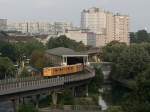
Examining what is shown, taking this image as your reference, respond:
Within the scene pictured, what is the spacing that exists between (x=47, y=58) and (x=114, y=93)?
19.2 m

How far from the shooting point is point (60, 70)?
6384 centimetres

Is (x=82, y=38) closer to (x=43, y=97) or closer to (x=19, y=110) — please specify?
(x=43, y=97)

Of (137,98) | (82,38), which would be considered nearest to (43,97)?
(137,98)

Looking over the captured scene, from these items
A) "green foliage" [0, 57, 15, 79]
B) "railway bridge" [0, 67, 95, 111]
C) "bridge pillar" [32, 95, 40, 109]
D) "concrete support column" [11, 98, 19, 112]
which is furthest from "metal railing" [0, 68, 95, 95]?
"green foliage" [0, 57, 15, 79]

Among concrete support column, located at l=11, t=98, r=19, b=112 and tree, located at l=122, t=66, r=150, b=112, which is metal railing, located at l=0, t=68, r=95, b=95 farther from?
tree, located at l=122, t=66, r=150, b=112

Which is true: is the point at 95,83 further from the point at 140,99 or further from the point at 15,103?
the point at 140,99

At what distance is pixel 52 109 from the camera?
49812 mm

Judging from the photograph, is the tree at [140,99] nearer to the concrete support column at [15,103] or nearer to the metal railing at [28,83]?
the metal railing at [28,83]

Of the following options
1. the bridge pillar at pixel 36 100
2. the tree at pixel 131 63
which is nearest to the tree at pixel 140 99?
the bridge pillar at pixel 36 100

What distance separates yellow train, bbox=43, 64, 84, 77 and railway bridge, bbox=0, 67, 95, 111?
127 cm

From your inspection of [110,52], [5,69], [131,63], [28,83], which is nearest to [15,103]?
[28,83]

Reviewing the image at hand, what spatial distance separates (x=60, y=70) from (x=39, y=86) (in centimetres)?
1252

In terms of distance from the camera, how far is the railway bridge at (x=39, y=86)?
153ft

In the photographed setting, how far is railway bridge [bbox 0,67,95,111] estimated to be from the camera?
46.5 meters
